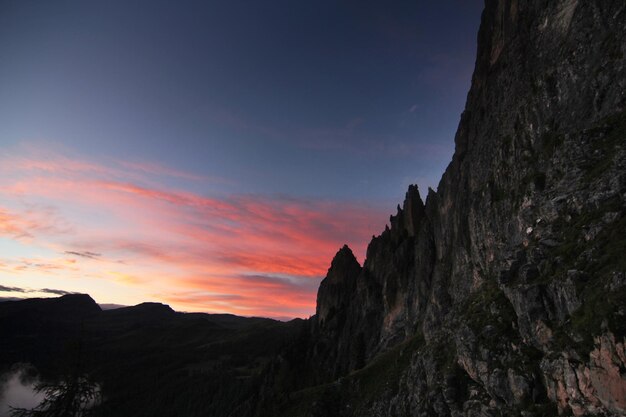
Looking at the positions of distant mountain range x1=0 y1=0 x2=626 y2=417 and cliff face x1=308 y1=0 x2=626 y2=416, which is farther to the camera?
cliff face x1=308 y1=0 x2=626 y2=416

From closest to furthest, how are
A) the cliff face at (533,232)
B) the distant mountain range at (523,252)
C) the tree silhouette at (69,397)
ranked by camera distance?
1. the tree silhouette at (69,397)
2. the distant mountain range at (523,252)
3. the cliff face at (533,232)

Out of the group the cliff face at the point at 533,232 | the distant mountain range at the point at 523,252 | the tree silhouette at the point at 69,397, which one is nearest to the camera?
the tree silhouette at the point at 69,397

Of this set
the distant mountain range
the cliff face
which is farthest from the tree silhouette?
the cliff face

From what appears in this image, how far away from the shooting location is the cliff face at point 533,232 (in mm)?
30844

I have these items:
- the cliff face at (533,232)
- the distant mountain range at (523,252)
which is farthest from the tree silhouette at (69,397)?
the cliff face at (533,232)

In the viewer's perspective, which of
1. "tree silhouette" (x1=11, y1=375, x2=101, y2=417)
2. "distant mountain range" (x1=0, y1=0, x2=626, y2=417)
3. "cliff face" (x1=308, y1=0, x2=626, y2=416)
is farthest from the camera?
"cliff face" (x1=308, y1=0, x2=626, y2=416)

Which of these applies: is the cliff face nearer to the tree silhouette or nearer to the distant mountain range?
the distant mountain range

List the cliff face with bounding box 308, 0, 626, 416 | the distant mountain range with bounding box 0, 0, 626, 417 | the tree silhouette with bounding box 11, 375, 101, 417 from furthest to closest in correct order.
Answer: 1. the cliff face with bounding box 308, 0, 626, 416
2. the distant mountain range with bounding box 0, 0, 626, 417
3. the tree silhouette with bounding box 11, 375, 101, 417

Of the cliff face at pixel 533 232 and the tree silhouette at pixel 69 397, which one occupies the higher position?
the cliff face at pixel 533 232

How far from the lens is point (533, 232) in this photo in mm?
47875

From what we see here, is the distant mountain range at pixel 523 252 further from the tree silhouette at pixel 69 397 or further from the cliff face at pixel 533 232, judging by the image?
the tree silhouette at pixel 69 397

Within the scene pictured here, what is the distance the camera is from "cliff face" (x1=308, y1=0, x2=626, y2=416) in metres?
30.8

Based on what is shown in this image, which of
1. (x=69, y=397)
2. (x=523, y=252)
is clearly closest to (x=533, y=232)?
(x=523, y=252)

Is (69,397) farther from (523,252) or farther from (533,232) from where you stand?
(533,232)
